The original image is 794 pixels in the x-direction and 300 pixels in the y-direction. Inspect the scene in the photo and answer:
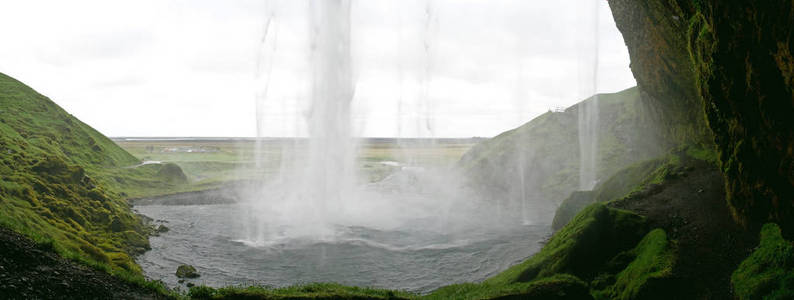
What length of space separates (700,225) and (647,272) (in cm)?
543

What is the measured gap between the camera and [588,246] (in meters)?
20.0

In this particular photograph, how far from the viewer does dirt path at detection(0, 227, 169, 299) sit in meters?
14.3

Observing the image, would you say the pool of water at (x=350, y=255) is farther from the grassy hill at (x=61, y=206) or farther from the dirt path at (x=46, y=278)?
the dirt path at (x=46, y=278)

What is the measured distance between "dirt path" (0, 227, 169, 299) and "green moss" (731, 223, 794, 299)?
20.0m

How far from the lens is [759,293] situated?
1310 cm

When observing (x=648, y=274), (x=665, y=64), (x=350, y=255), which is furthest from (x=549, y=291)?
(x=665, y=64)

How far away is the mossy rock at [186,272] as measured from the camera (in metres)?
25.8

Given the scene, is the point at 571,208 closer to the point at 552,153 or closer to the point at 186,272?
the point at 186,272

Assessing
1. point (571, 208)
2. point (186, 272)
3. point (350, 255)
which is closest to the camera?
point (186, 272)

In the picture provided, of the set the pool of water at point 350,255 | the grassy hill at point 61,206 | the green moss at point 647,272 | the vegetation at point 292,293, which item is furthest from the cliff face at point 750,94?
the grassy hill at point 61,206

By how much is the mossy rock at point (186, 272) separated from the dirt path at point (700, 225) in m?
24.1

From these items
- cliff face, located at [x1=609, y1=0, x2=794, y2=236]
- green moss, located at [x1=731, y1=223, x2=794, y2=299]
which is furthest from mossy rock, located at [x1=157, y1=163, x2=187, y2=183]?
green moss, located at [x1=731, y1=223, x2=794, y2=299]

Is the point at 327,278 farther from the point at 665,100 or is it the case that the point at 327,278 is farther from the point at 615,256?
the point at 665,100

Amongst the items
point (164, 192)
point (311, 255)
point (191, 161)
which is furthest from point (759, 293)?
point (191, 161)
